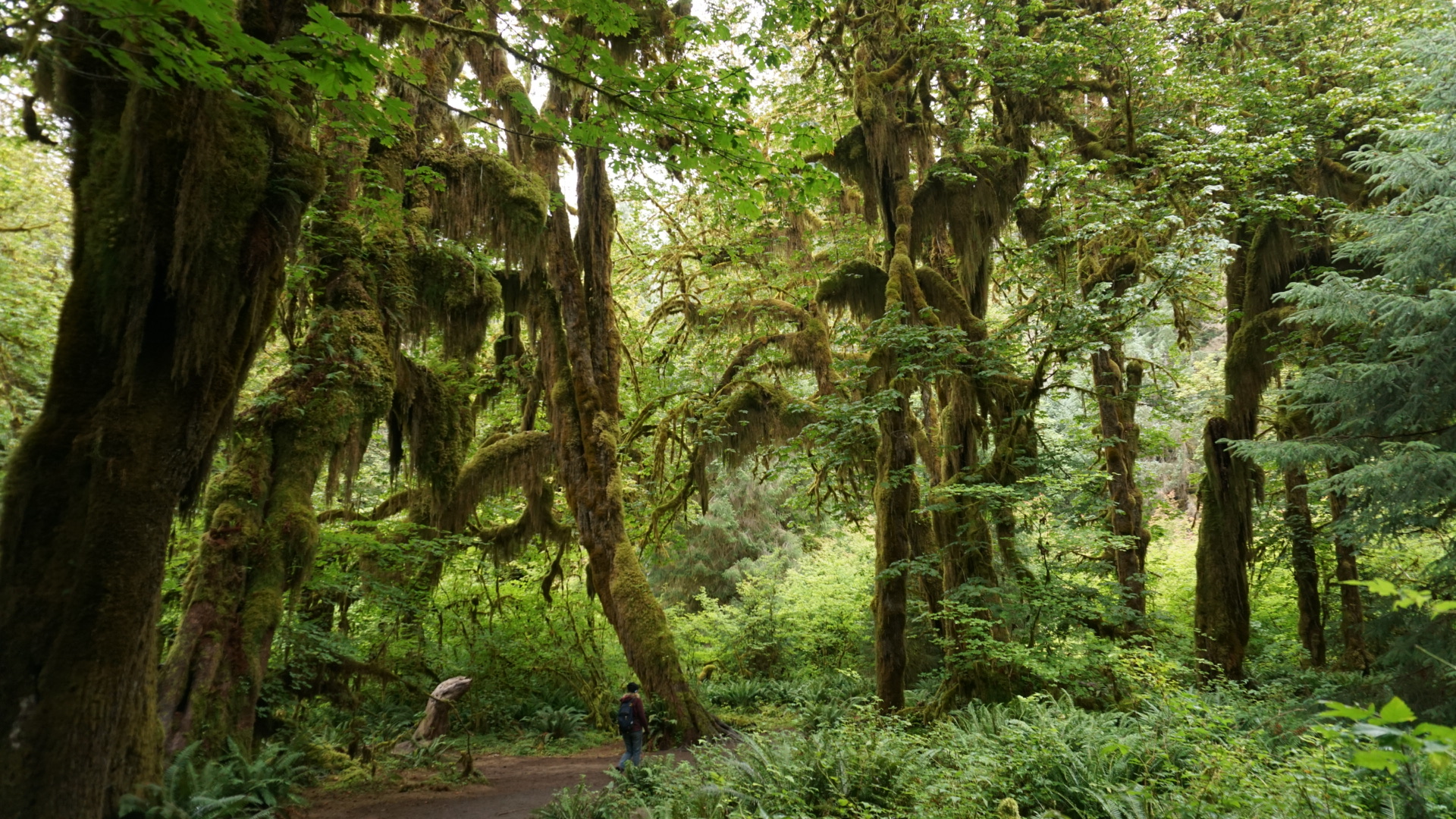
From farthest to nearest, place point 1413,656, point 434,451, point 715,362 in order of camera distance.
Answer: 1. point 715,362
2. point 434,451
3. point 1413,656

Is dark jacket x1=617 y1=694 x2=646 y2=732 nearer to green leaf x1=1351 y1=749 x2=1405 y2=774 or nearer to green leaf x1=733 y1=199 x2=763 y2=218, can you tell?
green leaf x1=733 y1=199 x2=763 y2=218

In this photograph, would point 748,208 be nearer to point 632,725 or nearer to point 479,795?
point 632,725

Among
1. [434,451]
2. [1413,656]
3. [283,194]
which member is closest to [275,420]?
[434,451]

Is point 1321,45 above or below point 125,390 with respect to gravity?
above

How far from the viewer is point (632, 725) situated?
7.90m

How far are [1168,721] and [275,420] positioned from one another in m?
8.37

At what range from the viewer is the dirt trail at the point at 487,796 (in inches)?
274

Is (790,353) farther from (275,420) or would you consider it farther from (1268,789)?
(1268,789)

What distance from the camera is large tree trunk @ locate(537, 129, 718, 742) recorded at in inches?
369

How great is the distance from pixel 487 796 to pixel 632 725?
190 cm

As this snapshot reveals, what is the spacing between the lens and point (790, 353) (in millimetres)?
11508

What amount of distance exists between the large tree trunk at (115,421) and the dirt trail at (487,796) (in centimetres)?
343

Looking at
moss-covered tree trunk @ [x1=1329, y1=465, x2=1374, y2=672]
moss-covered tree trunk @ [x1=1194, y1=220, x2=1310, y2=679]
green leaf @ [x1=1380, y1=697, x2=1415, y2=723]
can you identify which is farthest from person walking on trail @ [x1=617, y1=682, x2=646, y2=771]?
moss-covered tree trunk @ [x1=1329, y1=465, x2=1374, y2=672]

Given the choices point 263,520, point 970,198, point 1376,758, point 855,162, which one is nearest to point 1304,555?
point 970,198
